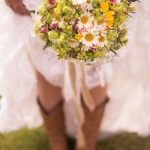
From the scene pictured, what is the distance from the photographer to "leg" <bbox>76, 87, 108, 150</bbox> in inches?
44.6

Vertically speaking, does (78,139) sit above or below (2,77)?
below

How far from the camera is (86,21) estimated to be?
638mm

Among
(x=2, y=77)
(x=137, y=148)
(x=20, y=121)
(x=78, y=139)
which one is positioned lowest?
(x=137, y=148)

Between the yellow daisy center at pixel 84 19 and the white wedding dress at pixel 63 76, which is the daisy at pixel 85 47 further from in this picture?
the white wedding dress at pixel 63 76

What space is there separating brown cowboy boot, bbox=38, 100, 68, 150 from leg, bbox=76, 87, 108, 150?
9cm

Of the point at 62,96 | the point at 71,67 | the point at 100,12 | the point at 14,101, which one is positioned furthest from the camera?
the point at 62,96

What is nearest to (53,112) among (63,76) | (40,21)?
(63,76)

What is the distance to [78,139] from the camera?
1243 millimetres

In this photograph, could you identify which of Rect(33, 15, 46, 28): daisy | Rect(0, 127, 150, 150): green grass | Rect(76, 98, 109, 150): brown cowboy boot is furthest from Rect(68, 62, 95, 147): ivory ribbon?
Rect(33, 15, 46, 28): daisy

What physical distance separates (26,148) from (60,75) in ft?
1.55

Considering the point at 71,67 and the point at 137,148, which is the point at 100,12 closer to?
the point at 71,67

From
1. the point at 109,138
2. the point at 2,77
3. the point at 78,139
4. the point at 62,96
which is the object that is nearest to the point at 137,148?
the point at 109,138

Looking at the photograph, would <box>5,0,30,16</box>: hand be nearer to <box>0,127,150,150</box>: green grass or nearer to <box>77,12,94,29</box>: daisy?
<box>77,12,94,29</box>: daisy

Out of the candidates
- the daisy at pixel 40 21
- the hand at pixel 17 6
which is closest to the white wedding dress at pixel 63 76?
the hand at pixel 17 6
